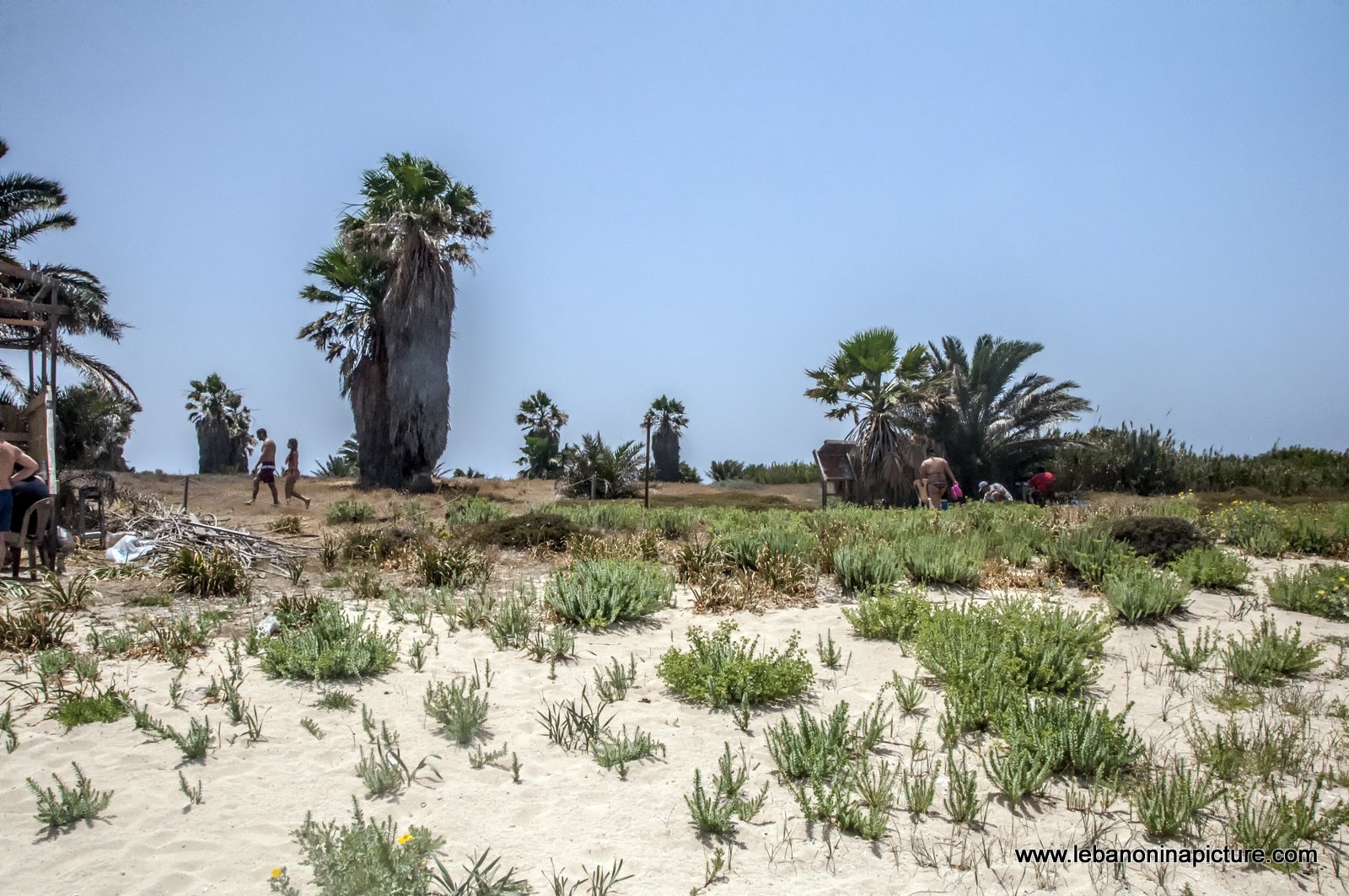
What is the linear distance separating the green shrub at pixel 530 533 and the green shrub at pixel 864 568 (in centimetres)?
361

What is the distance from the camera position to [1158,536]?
977 cm

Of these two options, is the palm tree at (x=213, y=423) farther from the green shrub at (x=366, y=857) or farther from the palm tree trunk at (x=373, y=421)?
the green shrub at (x=366, y=857)

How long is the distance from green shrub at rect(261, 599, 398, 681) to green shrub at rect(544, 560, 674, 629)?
5.09 ft

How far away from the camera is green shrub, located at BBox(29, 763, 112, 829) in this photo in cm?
430

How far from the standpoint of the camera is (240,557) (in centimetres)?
997

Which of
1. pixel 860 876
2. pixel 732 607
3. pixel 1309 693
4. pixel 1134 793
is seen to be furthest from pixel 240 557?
pixel 1309 693

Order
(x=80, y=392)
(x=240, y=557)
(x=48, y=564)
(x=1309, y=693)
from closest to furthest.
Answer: (x=1309, y=693) → (x=48, y=564) → (x=240, y=557) → (x=80, y=392)

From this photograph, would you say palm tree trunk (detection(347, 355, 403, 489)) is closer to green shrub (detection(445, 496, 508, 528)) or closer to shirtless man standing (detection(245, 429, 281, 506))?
shirtless man standing (detection(245, 429, 281, 506))

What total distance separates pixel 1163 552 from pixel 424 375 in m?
20.8

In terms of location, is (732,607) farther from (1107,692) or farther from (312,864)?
(312,864)

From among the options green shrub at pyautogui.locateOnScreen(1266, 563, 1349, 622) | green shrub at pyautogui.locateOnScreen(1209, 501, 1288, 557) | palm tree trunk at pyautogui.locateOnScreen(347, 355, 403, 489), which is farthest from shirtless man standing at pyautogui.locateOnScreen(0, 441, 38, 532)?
palm tree trunk at pyautogui.locateOnScreen(347, 355, 403, 489)

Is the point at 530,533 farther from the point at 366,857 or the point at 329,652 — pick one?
the point at 366,857

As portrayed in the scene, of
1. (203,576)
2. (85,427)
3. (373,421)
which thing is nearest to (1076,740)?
(203,576)

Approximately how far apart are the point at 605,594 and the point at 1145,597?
4.61m
